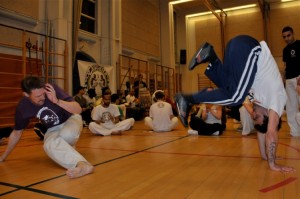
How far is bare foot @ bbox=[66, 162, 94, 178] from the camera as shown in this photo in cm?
212

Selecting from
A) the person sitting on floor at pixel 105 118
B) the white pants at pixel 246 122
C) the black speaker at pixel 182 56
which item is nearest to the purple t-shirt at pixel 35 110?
the person sitting on floor at pixel 105 118

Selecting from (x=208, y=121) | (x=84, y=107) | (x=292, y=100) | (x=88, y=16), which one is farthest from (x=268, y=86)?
(x=88, y=16)

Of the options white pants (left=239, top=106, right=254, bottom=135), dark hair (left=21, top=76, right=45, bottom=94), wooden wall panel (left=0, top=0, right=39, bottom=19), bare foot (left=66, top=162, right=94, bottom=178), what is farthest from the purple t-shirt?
wooden wall panel (left=0, top=0, right=39, bottom=19)

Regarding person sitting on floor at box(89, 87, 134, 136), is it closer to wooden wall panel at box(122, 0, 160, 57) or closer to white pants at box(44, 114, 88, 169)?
white pants at box(44, 114, 88, 169)

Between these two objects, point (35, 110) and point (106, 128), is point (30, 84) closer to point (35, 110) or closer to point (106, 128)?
point (35, 110)

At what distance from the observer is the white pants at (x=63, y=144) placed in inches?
89.8

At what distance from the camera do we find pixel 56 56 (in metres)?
7.18

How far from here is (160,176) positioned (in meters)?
2.15

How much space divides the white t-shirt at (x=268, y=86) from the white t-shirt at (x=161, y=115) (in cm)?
319

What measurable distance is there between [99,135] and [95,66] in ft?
11.6

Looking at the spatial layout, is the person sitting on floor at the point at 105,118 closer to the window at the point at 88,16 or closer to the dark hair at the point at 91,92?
the dark hair at the point at 91,92

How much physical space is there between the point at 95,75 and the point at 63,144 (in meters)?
6.02

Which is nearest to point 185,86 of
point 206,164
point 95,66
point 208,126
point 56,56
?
point 95,66

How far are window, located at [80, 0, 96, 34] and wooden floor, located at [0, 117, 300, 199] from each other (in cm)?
668
